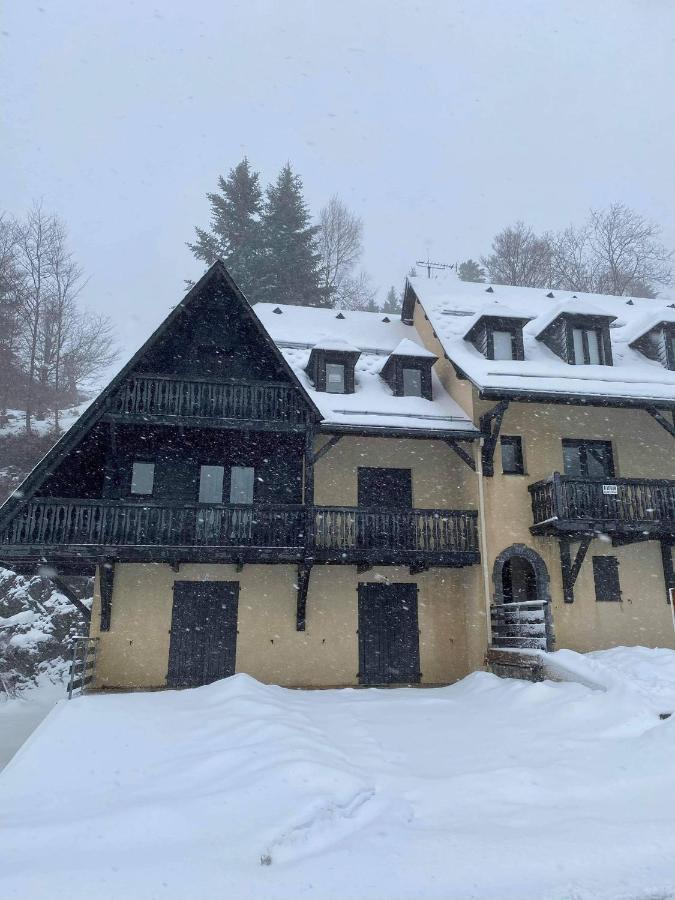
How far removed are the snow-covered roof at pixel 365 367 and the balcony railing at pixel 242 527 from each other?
2.41 meters

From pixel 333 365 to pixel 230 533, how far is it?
19.4ft

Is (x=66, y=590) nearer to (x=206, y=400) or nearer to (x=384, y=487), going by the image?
(x=206, y=400)

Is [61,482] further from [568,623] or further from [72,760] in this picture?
[568,623]

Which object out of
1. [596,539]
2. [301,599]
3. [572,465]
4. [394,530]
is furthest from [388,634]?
[572,465]

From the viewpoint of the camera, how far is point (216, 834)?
569 cm

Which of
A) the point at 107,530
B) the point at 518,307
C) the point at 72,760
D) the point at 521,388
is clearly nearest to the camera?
the point at 72,760

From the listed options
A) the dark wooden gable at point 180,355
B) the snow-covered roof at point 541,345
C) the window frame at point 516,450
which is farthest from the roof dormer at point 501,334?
the dark wooden gable at point 180,355

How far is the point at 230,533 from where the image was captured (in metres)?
13.7

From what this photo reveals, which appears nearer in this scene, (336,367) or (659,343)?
(336,367)

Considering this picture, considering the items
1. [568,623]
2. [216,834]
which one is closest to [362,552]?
[568,623]

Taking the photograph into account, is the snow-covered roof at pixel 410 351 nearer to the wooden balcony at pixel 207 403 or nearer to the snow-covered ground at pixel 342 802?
the wooden balcony at pixel 207 403

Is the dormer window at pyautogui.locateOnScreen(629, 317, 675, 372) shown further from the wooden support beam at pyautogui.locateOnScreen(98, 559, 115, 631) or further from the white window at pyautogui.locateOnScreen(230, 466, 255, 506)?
the wooden support beam at pyautogui.locateOnScreen(98, 559, 115, 631)

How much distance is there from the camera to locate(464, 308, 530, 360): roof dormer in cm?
1702

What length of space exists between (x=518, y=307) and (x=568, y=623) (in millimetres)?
10410
